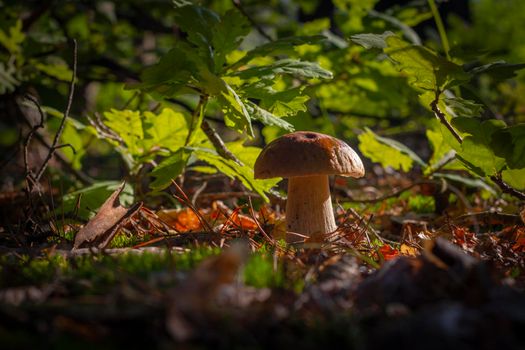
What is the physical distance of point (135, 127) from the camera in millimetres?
2941

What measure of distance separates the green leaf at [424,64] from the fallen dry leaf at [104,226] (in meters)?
1.44

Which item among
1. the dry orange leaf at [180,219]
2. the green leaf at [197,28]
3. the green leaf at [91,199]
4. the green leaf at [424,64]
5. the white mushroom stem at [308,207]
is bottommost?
the dry orange leaf at [180,219]

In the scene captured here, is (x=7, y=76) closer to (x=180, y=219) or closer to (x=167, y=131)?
(x=167, y=131)

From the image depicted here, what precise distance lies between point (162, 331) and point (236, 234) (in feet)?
4.32

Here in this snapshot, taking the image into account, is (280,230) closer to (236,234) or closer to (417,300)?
(236,234)

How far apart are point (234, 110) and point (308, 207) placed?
72 centimetres

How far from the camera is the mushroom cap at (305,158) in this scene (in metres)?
2.17

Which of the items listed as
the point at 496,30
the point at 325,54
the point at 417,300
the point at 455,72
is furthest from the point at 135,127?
the point at 496,30

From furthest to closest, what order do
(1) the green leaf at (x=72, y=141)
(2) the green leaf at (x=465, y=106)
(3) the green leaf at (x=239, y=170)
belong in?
(1) the green leaf at (x=72, y=141) < (3) the green leaf at (x=239, y=170) < (2) the green leaf at (x=465, y=106)

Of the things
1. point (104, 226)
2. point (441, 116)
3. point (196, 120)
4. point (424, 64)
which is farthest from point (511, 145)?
point (104, 226)

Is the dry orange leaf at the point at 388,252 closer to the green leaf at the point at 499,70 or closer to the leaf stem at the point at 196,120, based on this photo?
the green leaf at the point at 499,70

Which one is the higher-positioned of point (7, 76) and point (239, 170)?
point (7, 76)

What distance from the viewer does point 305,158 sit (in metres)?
2.17

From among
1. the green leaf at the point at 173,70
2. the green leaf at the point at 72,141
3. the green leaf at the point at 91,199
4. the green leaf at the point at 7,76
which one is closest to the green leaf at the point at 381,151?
the green leaf at the point at 173,70
